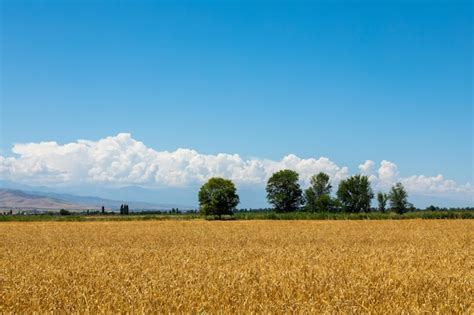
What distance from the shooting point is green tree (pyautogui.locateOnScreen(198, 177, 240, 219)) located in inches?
4144

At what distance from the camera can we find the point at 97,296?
424 inches

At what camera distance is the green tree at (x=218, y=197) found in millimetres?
105250

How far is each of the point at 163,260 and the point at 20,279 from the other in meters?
6.01

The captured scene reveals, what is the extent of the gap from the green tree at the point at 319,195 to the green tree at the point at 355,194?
4530 mm

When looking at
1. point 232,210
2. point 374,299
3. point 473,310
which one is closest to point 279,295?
point 374,299

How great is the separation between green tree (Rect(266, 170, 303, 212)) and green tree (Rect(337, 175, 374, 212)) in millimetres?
18321

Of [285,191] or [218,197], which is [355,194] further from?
[218,197]

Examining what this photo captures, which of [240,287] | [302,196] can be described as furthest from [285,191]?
[240,287]

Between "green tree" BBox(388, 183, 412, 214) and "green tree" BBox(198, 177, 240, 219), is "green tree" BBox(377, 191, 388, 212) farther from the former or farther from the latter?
"green tree" BBox(198, 177, 240, 219)

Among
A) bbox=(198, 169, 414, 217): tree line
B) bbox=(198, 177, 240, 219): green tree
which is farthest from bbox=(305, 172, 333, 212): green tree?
bbox=(198, 177, 240, 219): green tree

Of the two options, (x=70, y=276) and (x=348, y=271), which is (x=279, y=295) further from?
(x=70, y=276)

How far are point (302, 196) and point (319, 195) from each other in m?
15.2

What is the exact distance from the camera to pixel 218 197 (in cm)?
10600

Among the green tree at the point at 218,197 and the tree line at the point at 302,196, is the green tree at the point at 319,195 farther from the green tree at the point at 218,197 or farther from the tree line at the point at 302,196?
the green tree at the point at 218,197
